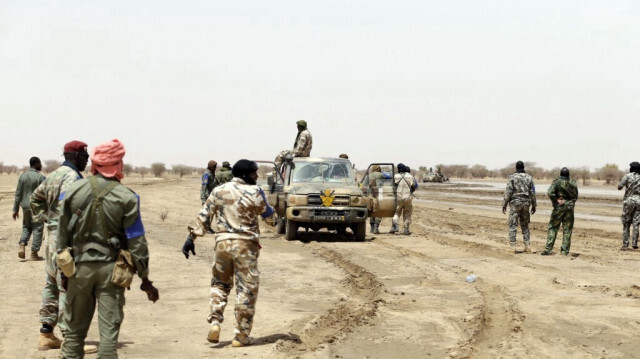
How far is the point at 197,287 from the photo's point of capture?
10.6 meters

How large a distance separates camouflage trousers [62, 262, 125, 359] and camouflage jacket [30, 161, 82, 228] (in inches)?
74.1

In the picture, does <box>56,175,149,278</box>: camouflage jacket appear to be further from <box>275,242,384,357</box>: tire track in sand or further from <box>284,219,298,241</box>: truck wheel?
<box>284,219,298,241</box>: truck wheel

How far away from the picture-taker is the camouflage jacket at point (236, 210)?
6.76 meters

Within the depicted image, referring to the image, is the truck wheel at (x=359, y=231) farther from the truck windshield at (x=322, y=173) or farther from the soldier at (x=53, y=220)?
the soldier at (x=53, y=220)

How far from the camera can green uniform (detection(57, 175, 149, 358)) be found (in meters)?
4.90

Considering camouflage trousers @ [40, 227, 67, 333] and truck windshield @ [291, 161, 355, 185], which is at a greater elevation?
truck windshield @ [291, 161, 355, 185]

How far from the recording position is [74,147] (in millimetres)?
6617

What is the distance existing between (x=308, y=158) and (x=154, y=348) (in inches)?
442

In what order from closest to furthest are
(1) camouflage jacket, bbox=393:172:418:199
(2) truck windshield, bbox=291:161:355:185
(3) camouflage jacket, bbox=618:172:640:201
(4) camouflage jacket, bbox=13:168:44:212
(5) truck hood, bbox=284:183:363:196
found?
(4) camouflage jacket, bbox=13:168:44:212, (3) camouflage jacket, bbox=618:172:640:201, (5) truck hood, bbox=284:183:363:196, (2) truck windshield, bbox=291:161:355:185, (1) camouflage jacket, bbox=393:172:418:199

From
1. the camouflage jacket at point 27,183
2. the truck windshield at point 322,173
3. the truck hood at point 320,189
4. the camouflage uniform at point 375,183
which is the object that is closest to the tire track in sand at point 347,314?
the truck hood at point 320,189

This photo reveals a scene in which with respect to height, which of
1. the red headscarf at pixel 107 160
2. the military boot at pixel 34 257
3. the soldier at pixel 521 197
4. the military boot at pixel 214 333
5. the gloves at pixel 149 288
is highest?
the red headscarf at pixel 107 160

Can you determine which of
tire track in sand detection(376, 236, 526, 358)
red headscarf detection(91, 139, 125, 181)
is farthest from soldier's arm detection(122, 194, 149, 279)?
tire track in sand detection(376, 236, 526, 358)

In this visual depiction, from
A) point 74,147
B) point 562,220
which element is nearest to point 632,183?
point 562,220

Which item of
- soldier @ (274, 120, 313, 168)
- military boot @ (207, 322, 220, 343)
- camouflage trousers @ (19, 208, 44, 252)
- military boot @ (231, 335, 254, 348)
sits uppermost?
soldier @ (274, 120, 313, 168)
